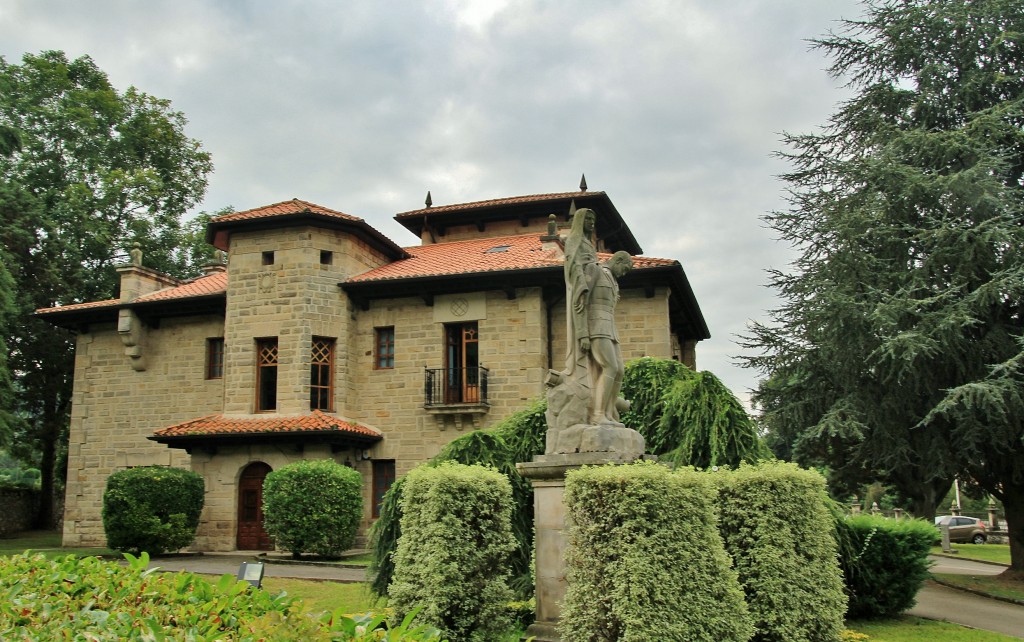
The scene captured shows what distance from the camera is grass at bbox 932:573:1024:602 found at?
15.4 metres

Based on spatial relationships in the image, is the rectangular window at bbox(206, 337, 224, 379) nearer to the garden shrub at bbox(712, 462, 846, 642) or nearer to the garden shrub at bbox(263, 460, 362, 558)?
the garden shrub at bbox(263, 460, 362, 558)

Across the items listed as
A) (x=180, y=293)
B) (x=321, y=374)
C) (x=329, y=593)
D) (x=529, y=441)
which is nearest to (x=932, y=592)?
(x=529, y=441)

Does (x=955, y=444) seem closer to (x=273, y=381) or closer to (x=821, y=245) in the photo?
(x=821, y=245)

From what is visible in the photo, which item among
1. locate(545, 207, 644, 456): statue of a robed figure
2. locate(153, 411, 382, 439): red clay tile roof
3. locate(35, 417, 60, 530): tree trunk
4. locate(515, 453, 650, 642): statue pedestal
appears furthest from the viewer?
locate(35, 417, 60, 530): tree trunk

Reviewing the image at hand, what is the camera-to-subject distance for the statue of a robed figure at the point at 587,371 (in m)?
8.23

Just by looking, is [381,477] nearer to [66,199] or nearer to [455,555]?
[455,555]

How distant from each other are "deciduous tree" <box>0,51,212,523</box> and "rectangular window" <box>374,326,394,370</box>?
1267 centimetres

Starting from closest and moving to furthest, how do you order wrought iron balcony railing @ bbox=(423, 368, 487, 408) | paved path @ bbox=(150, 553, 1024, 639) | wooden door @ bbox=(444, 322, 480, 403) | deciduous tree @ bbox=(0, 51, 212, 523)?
1. paved path @ bbox=(150, 553, 1024, 639)
2. wrought iron balcony railing @ bbox=(423, 368, 487, 408)
3. wooden door @ bbox=(444, 322, 480, 403)
4. deciduous tree @ bbox=(0, 51, 212, 523)

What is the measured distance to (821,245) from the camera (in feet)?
62.5

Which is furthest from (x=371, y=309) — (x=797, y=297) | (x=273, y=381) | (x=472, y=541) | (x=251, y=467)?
(x=472, y=541)

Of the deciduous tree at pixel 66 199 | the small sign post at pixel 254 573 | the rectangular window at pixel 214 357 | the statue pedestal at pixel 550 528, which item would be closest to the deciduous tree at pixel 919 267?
the statue pedestal at pixel 550 528

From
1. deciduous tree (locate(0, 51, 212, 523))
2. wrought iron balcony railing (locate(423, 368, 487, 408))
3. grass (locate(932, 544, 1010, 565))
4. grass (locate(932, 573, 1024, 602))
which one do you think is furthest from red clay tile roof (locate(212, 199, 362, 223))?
grass (locate(932, 544, 1010, 565))

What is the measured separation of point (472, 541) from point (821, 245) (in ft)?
46.0

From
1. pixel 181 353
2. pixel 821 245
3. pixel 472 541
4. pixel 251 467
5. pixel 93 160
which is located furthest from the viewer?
pixel 93 160
